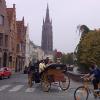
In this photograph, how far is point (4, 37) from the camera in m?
75.4

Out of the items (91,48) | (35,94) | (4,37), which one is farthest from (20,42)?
(35,94)

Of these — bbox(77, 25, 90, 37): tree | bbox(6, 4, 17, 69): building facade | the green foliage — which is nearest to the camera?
the green foliage

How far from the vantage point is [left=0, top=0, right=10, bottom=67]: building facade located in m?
73.2

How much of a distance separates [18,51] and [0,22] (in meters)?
22.5

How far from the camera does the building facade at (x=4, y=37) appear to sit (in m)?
A: 73.2

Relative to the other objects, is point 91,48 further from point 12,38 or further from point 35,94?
point 12,38

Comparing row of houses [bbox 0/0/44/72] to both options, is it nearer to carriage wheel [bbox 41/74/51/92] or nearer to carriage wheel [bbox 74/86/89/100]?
carriage wheel [bbox 41/74/51/92]

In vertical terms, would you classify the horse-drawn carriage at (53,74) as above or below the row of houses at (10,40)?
below

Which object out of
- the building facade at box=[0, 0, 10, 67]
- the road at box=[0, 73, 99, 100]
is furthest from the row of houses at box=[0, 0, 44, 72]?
the road at box=[0, 73, 99, 100]

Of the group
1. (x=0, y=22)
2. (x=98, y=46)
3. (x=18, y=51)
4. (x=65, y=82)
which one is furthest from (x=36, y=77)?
(x=18, y=51)

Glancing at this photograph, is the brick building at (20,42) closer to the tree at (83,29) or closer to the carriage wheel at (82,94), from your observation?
the tree at (83,29)

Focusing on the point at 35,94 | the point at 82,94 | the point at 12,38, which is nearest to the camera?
the point at 82,94

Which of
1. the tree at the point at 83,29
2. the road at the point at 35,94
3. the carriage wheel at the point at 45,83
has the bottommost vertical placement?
the road at the point at 35,94

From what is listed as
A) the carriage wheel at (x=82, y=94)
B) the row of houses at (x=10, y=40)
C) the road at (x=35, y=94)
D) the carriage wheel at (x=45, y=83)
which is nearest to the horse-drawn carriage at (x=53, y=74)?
the carriage wheel at (x=45, y=83)
